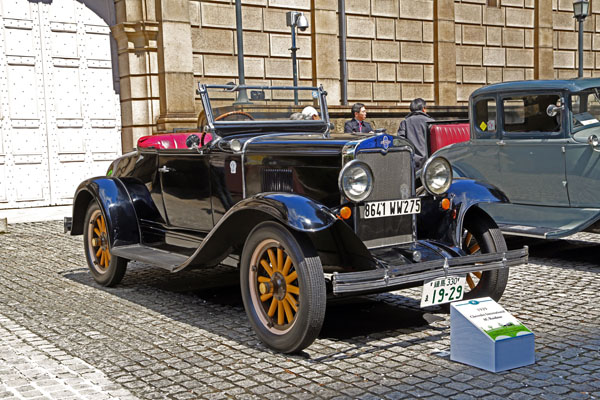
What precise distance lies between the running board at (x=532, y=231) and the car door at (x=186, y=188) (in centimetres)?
313

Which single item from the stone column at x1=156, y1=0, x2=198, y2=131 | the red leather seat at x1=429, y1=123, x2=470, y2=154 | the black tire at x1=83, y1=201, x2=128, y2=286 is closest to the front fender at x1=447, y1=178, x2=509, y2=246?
the black tire at x1=83, y1=201, x2=128, y2=286

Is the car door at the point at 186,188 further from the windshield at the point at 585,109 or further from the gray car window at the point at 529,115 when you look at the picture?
the windshield at the point at 585,109

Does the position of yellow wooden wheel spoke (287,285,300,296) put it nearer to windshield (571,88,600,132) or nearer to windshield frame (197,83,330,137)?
windshield frame (197,83,330,137)

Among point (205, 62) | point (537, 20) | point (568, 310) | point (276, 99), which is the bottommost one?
point (568, 310)

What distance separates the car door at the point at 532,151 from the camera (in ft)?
23.2

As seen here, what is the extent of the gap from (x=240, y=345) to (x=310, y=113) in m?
2.42

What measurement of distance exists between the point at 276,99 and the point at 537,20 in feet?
50.7

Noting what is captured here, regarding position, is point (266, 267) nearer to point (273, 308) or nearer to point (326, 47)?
point (273, 308)

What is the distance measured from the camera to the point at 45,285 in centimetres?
650

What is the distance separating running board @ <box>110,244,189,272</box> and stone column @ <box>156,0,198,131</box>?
7466mm

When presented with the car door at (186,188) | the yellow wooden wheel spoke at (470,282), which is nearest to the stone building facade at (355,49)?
the car door at (186,188)

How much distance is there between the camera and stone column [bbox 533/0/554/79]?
773 inches

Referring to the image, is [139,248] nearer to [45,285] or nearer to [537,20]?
[45,285]

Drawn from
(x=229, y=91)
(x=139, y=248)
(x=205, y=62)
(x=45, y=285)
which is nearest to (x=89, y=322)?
(x=139, y=248)
